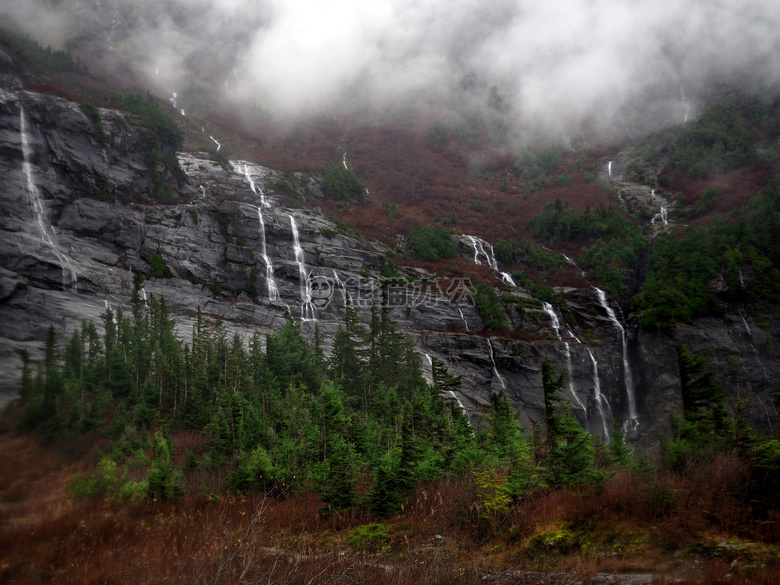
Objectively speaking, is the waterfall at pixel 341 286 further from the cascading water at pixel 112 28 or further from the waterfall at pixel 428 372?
the cascading water at pixel 112 28

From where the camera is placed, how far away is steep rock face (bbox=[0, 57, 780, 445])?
40.6 metres

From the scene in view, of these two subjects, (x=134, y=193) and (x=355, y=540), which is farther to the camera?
(x=134, y=193)

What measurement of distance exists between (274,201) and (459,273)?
2831 cm

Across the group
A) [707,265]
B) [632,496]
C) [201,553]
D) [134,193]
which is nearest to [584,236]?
[707,265]

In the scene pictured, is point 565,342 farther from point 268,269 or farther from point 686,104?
point 686,104

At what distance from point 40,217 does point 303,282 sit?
24602 millimetres

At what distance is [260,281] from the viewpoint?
163ft

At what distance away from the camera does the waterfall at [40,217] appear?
122 feet

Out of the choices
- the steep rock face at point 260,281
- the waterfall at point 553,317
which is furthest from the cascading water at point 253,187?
the waterfall at point 553,317

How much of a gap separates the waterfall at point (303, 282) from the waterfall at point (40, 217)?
67.6ft

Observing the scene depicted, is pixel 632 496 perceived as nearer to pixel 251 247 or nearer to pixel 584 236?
pixel 251 247

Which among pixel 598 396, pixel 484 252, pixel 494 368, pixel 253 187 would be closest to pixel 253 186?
pixel 253 187

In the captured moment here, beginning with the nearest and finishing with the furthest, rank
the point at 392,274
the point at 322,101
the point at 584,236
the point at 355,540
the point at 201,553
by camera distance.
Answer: the point at 201,553 < the point at 355,540 < the point at 392,274 < the point at 584,236 < the point at 322,101

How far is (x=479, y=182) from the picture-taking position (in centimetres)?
9300
